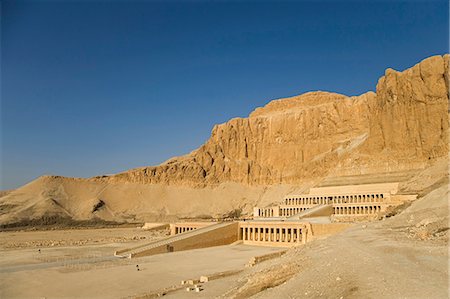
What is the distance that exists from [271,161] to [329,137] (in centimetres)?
1586

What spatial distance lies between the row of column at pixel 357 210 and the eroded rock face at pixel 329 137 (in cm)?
1721

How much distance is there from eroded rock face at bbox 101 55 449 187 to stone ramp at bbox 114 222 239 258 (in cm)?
3232

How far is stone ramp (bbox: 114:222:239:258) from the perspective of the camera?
38406mm

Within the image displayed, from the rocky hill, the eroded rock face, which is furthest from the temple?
the eroded rock face

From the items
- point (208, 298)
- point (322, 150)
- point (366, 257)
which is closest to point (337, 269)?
point (366, 257)

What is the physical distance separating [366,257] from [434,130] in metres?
52.3

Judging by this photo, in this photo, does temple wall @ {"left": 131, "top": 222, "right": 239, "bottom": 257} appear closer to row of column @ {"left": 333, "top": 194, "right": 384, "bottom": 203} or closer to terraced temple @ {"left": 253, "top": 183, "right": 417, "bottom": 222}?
terraced temple @ {"left": 253, "top": 183, "right": 417, "bottom": 222}

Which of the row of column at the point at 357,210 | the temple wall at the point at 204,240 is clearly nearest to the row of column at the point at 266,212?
the row of column at the point at 357,210

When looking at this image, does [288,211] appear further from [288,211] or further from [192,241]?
[192,241]

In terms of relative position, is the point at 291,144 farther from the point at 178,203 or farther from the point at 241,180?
the point at 178,203

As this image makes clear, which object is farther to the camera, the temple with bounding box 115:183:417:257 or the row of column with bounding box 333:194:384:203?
the row of column with bounding box 333:194:384:203

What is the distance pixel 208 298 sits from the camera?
768 inches

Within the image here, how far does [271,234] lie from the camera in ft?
144

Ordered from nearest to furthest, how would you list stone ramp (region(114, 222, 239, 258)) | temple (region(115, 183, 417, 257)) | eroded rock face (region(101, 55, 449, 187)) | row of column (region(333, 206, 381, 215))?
stone ramp (region(114, 222, 239, 258)) → temple (region(115, 183, 417, 257)) → row of column (region(333, 206, 381, 215)) → eroded rock face (region(101, 55, 449, 187))
